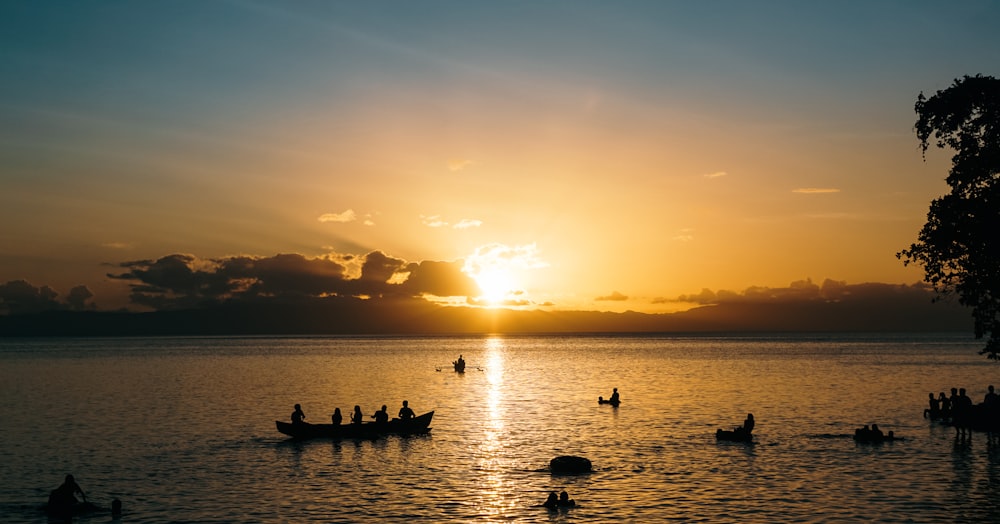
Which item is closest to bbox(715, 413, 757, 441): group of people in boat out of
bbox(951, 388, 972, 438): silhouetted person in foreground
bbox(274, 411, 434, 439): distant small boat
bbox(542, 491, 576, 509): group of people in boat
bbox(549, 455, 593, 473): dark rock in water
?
bbox(951, 388, 972, 438): silhouetted person in foreground

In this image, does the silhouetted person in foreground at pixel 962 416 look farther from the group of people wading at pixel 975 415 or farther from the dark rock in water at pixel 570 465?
the dark rock in water at pixel 570 465

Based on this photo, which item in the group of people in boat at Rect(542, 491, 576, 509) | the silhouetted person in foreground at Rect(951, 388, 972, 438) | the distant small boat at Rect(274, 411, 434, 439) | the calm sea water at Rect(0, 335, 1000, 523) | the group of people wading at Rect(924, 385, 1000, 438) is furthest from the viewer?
the distant small boat at Rect(274, 411, 434, 439)

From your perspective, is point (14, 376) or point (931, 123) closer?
point (931, 123)

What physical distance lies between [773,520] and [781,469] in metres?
11.8

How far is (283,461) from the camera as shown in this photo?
48.6m

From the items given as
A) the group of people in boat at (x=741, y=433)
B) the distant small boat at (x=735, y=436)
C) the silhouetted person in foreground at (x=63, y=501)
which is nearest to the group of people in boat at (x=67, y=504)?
the silhouetted person in foreground at (x=63, y=501)

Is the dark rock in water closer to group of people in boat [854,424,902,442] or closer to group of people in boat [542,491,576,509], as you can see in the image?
group of people in boat [542,491,576,509]

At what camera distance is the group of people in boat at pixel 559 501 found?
3431 centimetres

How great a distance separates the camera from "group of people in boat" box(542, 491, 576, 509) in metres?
34.3

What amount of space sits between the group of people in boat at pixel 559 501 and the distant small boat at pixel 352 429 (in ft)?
84.8

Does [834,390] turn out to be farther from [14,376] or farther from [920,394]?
[14,376]

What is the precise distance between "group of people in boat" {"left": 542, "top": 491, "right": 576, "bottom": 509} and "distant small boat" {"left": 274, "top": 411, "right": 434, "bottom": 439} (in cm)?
2586

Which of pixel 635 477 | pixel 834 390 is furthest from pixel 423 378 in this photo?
pixel 635 477

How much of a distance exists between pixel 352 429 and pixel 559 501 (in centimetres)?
2656
